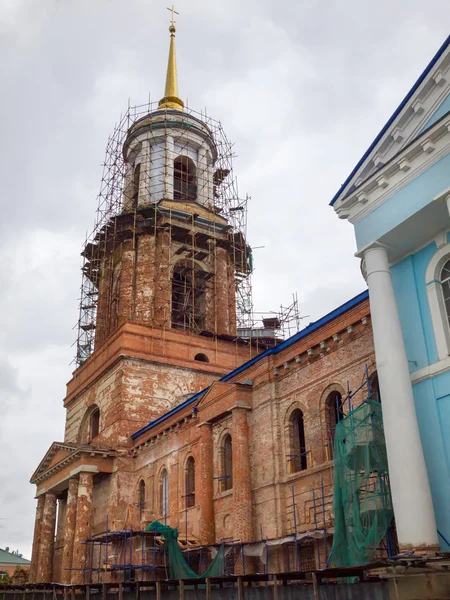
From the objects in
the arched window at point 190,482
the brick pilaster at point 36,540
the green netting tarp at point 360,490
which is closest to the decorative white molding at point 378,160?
the green netting tarp at point 360,490

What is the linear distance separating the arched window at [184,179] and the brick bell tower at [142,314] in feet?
0.23

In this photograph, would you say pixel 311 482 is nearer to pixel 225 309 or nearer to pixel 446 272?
pixel 446 272

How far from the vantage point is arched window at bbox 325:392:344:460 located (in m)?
19.0

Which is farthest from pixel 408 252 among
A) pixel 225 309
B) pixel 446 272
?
pixel 225 309

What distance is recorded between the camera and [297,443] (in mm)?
20641

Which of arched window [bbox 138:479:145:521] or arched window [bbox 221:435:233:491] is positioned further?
arched window [bbox 138:479:145:521]

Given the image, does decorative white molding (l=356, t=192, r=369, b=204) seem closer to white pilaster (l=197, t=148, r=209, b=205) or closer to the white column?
the white column

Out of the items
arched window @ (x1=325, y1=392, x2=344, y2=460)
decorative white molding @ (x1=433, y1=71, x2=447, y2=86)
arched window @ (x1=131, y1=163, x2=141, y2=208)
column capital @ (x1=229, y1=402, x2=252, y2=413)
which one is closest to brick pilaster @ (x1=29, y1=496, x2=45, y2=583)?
column capital @ (x1=229, y1=402, x2=252, y2=413)

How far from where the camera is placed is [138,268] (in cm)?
3572

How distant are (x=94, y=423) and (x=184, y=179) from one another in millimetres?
15465

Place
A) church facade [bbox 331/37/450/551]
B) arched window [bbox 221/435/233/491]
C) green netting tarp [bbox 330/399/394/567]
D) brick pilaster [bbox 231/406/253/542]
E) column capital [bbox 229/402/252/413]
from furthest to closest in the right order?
arched window [bbox 221/435/233/491], column capital [bbox 229/402/252/413], brick pilaster [bbox 231/406/253/542], green netting tarp [bbox 330/399/394/567], church facade [bbox 331/37/450/551]

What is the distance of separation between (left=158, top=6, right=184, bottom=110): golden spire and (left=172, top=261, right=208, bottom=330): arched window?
40.9ft

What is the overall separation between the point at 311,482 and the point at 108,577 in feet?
39.7

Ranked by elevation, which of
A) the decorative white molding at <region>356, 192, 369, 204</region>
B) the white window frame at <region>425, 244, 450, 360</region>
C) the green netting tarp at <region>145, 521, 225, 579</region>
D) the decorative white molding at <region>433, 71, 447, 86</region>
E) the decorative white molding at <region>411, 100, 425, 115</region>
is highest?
the decorative white molding at <region>433, 71, 447, 86</region>
